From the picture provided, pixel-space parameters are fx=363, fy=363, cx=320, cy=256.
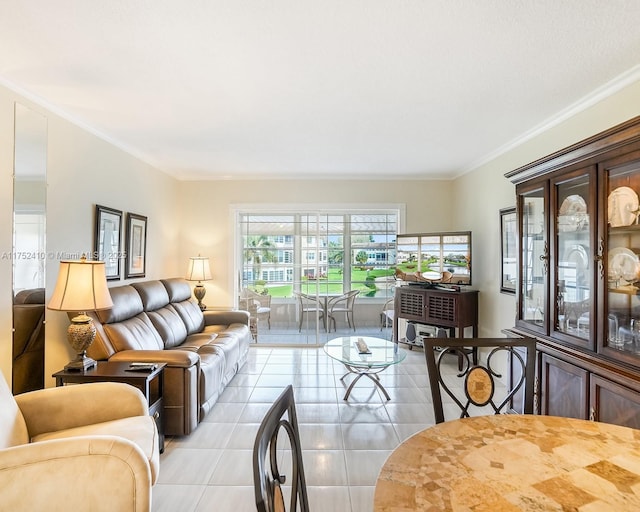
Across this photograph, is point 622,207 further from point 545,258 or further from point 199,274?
point 199,274

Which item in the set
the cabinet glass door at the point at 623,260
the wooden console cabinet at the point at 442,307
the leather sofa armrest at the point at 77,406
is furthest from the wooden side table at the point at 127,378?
the wooden console cabinet at the point at 442,307

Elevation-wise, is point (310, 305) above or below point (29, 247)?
below

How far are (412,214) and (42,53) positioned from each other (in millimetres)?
4533

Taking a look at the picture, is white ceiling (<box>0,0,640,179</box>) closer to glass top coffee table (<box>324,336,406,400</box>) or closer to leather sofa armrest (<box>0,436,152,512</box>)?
leather sofa armrest (<box>0,436,152,512</box>)

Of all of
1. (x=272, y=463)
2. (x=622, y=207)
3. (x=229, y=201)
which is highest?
(x=229, y=201)

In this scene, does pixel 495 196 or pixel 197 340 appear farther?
pixel 495 196

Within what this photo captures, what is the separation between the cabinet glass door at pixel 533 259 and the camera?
99.1 inches

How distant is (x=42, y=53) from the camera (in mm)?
2107

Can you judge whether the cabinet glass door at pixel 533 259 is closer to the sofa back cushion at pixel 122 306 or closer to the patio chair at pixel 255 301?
the sofa back cushion at pixel 122 306

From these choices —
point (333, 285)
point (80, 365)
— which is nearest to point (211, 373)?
point (80, 365)

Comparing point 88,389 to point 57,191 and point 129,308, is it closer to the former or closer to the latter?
point 129,308

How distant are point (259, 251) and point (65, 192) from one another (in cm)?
282

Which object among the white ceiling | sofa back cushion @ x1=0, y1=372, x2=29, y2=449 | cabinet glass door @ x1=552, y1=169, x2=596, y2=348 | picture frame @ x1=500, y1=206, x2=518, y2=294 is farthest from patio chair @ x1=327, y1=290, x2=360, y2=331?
sofa back cushion @ x1=0, y1=372, x2=29, y2=449

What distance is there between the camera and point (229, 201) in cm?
543
